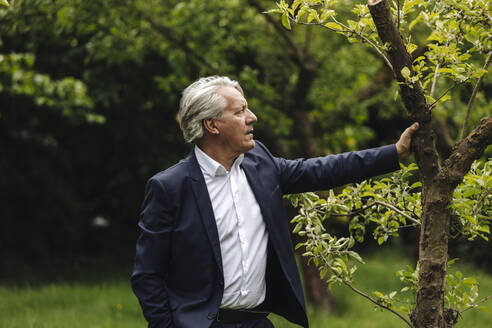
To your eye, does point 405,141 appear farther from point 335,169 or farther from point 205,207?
point 205,207

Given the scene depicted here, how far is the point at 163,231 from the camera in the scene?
8.14ft

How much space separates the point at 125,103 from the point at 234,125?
23.1 feet

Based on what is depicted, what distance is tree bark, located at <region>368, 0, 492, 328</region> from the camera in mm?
2195

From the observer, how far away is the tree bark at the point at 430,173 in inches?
86.4

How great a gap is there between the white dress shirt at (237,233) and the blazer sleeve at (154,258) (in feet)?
0.78


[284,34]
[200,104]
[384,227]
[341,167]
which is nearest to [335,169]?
[341,167]

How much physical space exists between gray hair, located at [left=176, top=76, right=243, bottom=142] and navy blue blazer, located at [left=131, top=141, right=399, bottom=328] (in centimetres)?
15

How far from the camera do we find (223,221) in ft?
8.40

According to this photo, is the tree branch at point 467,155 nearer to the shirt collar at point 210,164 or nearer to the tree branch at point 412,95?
the tree branch at point 412,95

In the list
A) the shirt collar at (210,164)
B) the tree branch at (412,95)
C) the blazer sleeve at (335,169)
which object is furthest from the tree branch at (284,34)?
the tree branch at (412,95)

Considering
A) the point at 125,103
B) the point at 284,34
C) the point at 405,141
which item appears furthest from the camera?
the point at 125,103

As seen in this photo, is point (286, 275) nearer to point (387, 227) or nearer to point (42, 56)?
point (387, 227)

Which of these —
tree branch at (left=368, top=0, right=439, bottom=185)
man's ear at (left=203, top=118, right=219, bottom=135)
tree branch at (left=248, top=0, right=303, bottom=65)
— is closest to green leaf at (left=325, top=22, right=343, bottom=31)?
tree branch at (left=368, top=0, right=439, bottom=185)

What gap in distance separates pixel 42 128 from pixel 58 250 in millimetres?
2139
